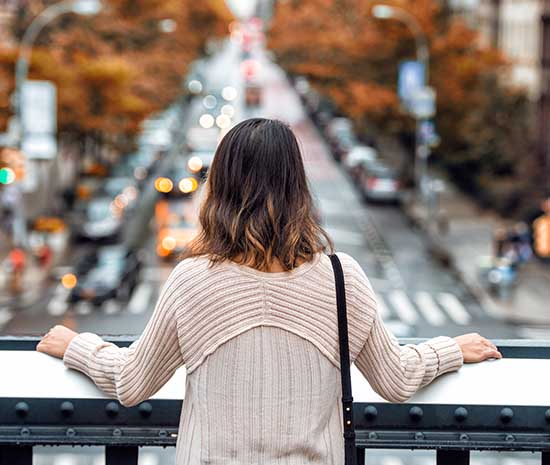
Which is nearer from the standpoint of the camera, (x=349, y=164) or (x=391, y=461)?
(x=391, y=461)

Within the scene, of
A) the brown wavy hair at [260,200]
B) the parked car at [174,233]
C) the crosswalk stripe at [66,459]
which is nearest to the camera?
the brown wavy hair at [260,200]

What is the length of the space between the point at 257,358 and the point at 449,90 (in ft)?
178

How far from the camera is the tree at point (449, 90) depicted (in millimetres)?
55812

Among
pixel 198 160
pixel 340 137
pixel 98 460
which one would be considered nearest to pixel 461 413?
pixel 98 460

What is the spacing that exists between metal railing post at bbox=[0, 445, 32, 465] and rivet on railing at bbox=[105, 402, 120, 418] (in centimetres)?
33

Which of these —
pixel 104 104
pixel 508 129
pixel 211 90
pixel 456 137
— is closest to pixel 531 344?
pixel 104 104

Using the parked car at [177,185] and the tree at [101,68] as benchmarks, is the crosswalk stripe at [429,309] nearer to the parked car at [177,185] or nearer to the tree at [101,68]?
the parked car at [177,185]

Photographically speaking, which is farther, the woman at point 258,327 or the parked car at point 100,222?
the parked car at point 100,222

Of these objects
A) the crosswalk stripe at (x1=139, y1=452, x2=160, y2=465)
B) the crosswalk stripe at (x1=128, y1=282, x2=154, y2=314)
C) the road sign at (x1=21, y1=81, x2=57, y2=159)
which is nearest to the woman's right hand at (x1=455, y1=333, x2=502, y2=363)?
the crosswalk stripe at (x1=139, y1=452, x2=160, y2=465)

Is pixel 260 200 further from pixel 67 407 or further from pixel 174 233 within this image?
pixel 174 233

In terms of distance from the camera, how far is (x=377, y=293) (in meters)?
39.9

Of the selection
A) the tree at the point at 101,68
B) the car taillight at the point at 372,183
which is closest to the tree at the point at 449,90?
the car taillight at the point at 372,183

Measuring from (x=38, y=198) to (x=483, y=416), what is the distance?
51.5 metres

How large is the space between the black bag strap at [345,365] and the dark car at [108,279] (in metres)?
32.2
